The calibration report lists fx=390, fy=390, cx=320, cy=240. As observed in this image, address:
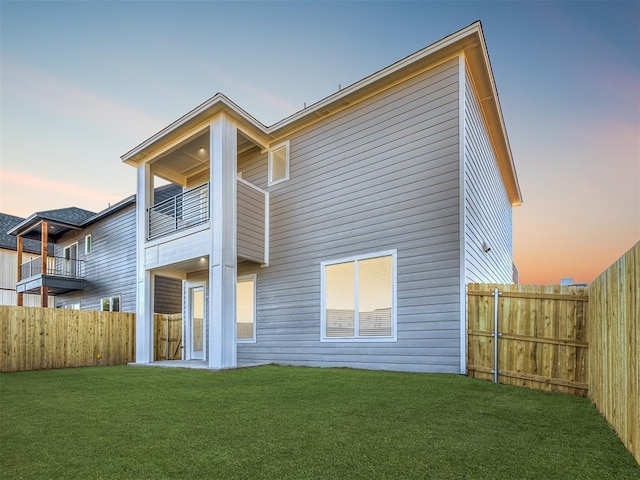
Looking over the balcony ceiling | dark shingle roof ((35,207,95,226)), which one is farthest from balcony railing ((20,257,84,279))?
Answer: the balcony ceiling

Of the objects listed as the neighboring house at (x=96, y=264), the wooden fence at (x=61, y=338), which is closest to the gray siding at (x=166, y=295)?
the neighboring house at (x=96, y=264)

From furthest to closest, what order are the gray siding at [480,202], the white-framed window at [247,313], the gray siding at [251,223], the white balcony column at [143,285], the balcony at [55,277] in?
the balcony at [55,277] → the white balcony column at [143,285] → the white-framed window at [247,313] → the gray siding at [251,223] → the gray siding at [480,202]

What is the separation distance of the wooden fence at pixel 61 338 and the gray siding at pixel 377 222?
13.7 ft

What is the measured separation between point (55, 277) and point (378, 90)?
15242 millimetres

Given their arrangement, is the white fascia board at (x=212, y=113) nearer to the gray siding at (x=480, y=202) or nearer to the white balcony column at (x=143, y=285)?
the white balcony column at (x=143, y=285)

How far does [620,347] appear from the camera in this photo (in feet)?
10.7

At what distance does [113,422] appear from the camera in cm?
390

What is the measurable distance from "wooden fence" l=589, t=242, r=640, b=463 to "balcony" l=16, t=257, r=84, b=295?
18.3 meters

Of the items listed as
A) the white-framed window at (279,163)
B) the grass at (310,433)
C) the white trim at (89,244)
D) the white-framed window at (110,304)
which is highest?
the white-framed window at (279,163)

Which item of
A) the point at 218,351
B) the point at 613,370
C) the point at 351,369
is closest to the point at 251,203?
the point at 218,351

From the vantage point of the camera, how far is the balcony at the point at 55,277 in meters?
16.2

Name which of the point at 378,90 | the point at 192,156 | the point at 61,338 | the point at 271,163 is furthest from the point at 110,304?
the point at 378,90

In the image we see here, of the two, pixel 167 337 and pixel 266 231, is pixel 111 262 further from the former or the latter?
pixel 266 231

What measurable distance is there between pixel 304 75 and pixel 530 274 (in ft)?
48.6
